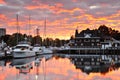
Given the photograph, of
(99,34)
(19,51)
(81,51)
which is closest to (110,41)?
(99,34)

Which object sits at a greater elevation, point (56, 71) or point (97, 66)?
point (56, 71)

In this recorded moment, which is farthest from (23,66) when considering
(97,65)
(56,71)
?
(97,65)

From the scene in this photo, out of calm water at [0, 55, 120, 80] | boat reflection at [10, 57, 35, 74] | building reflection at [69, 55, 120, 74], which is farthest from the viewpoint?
building reflection at [69, 55, 120, 74]

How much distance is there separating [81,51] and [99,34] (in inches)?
475

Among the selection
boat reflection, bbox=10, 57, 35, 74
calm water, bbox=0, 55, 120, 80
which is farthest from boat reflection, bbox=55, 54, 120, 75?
boat reflection, bbox=10, 57, 35, 74

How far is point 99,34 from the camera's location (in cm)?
11738

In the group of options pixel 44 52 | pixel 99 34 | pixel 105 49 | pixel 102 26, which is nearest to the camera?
pixel 44 52

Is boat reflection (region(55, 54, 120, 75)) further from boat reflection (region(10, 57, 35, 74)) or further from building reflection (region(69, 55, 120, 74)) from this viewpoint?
boat reflection (region(10, 57, 35, 74))

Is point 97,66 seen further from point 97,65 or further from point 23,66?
point 23,66

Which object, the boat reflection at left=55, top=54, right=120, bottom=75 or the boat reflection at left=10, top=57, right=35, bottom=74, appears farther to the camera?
the boat reflection at left=55, top=54, right=120, bottom=75

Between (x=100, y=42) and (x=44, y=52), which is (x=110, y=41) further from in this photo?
(x=44, y=52)

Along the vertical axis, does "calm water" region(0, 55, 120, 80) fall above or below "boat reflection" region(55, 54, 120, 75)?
above

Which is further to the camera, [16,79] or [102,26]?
[102,26]

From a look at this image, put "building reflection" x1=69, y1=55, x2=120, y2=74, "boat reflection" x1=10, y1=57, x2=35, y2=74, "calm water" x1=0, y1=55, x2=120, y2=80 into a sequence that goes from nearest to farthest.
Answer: "calm water" x1=0, y1=55, x2=120, y2=80 < "boat reflection" x1=10, y1=57, x2=35, y2=74 < "building reflection" x1=69, y1=55, x2=120, y2=74
